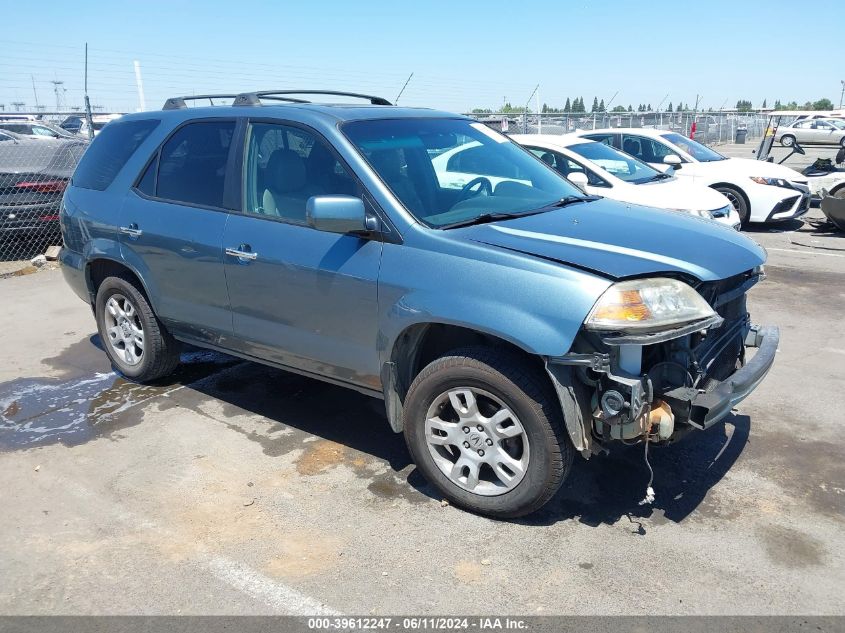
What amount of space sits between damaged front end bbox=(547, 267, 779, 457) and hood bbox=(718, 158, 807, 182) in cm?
945

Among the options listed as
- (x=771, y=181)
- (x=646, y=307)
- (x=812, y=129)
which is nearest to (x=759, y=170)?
(x=771, y=181)

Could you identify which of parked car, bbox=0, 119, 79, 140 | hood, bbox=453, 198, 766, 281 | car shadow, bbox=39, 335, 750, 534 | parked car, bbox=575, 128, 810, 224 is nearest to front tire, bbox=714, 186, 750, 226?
parked car, bbox=575, 128, 810, 224

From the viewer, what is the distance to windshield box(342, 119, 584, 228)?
384cm

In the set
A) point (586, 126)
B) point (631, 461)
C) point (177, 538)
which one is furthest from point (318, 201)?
point (586, 126)

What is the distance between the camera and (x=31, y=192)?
9609mm

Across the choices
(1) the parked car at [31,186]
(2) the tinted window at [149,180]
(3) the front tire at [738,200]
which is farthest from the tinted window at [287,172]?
(3) the front tire at [738,200]

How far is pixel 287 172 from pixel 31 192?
7.07 meters

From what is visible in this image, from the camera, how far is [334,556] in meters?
3.28

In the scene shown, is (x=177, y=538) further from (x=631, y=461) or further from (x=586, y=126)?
(x=586, y=126)

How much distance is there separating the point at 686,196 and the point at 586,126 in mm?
18161

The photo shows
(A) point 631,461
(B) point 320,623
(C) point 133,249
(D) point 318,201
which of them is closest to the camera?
(B) point 320,623

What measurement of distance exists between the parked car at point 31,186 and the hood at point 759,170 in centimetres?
1031

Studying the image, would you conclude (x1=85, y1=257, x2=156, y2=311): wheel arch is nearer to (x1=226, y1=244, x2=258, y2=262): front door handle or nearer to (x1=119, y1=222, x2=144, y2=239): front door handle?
(x1=119, y1=222, x2=144, y2=239): front door handle

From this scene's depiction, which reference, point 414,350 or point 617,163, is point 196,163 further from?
point 617,163
